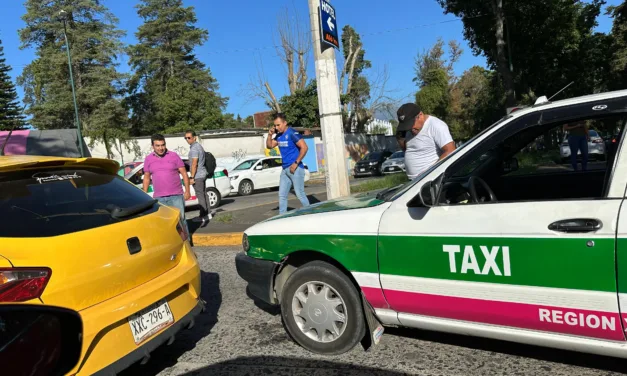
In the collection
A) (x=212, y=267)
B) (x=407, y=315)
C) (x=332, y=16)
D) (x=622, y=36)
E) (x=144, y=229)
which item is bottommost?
(x=212, y=267)

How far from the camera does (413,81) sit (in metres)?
55.4

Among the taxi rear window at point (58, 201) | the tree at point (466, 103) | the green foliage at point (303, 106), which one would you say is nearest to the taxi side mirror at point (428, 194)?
the taxi rear window at point (58, 201)

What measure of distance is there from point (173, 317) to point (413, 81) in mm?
55660

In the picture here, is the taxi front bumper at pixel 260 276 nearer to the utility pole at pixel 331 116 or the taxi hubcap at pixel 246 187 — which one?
the utility pole at pixel 331 116

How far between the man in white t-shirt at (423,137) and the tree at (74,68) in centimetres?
3853

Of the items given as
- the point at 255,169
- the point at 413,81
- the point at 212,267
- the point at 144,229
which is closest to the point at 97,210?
the point at 144,229

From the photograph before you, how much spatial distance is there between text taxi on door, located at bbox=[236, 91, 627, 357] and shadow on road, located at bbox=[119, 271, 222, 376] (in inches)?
27.8

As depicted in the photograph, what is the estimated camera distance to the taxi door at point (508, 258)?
2281mm

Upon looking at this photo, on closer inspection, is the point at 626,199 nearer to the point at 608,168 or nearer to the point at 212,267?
the point at 608,168

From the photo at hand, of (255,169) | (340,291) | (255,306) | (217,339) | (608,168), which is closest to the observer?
(608,168)

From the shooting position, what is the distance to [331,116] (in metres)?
7.79

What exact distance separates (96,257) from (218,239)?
4852mm

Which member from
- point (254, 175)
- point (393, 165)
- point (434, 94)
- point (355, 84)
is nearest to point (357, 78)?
point (355, 84)

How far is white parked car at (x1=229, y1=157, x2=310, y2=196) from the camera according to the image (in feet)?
58.6
